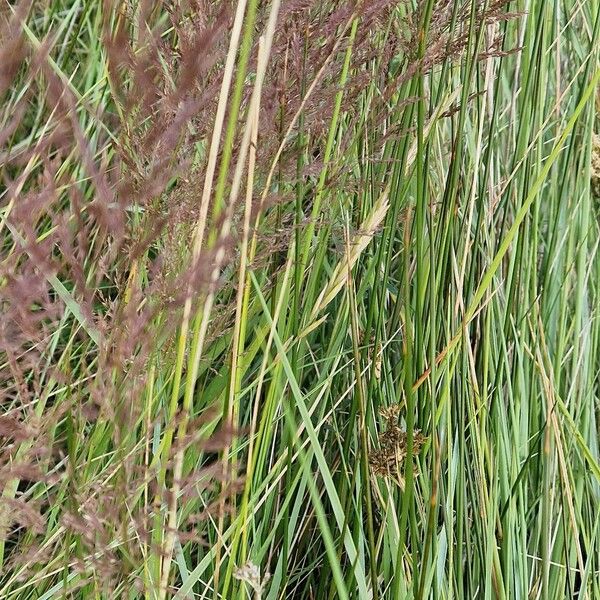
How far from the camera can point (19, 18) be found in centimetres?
43

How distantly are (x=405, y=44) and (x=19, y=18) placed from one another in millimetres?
400

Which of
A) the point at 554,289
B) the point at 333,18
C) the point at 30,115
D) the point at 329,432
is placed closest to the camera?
the point at 333,18

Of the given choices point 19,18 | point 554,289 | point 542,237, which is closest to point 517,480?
point 554,289

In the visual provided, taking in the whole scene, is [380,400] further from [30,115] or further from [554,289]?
[30,115]

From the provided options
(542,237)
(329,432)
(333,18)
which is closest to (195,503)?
(329,432)

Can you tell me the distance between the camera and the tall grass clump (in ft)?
1.74

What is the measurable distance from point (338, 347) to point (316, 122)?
302 mm

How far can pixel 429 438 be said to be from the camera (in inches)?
26.6

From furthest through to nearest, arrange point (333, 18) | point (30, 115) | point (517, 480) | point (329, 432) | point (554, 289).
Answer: point (30, 115) < point (554, 289) < point (329, 432) < point (517, 480) < point (333, 18)

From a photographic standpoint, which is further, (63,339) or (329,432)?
(63,339)

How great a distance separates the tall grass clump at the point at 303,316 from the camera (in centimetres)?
53

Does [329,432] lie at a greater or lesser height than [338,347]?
lesser

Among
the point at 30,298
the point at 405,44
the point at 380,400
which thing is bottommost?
the point at 380,400

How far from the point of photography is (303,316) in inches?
33.7
